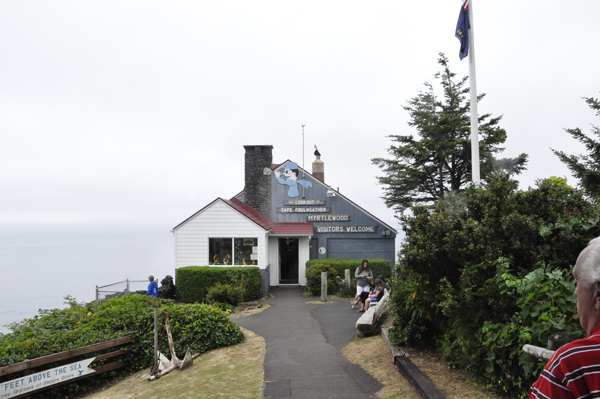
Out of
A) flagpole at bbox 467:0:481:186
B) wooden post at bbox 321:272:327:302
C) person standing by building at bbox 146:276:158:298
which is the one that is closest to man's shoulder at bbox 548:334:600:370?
flagpole at bbox 467:0:481:186

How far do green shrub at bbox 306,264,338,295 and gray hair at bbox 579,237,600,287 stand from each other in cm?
1781

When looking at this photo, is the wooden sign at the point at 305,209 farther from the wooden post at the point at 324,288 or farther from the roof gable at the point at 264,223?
the wooden post at the point at 324,288

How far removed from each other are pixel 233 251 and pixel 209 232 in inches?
56.0

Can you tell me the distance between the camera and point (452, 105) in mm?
26094

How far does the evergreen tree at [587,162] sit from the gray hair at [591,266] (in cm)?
1687

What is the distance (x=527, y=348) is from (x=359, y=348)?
622 cm

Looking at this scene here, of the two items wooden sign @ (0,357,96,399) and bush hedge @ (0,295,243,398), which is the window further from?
wooden sign @ (0,357,96,399)

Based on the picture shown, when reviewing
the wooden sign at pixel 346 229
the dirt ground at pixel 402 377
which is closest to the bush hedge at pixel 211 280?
the wooden sign at pixel 346 229

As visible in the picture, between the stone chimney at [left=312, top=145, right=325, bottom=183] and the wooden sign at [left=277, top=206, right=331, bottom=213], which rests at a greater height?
the stone chimney at [left=312, top=145, right=325, bottom=183]

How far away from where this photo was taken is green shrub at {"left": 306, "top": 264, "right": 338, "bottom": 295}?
19.3 meters

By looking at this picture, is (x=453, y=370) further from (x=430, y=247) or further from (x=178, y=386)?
(x=178, y=386)

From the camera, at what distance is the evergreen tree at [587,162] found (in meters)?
15.8

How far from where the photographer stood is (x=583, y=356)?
5.29 ft

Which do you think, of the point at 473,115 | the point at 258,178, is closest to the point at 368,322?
the point at 473,115
